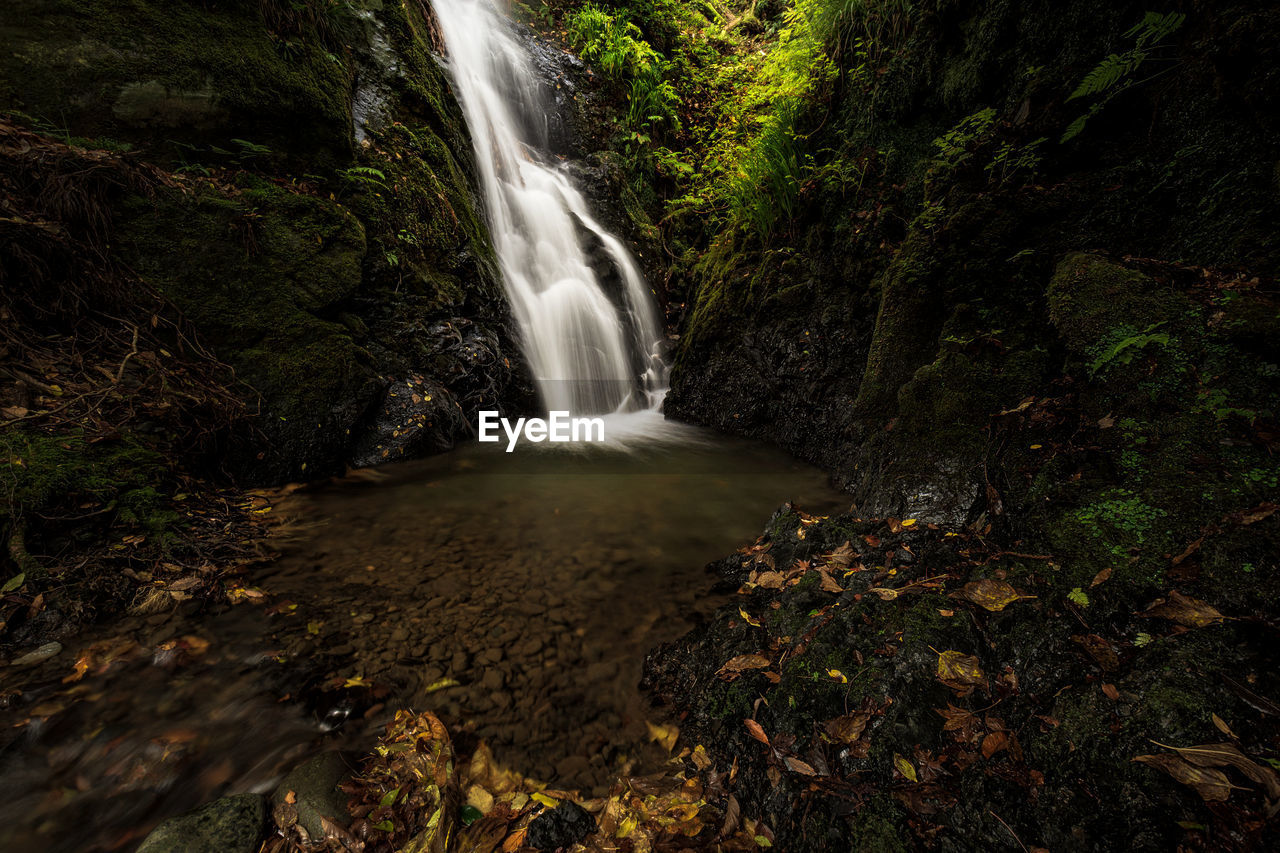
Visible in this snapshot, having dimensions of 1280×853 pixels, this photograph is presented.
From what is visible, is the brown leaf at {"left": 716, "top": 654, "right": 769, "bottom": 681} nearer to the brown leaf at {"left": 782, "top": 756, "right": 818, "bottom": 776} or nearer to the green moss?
the brown leaf at {"left": 782, "top": 756, "right": 818, "bottom": 776}

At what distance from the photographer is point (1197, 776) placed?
3.04 feet

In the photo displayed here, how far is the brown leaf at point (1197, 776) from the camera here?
0.89 meters

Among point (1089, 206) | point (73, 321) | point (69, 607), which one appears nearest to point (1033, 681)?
point (1089, 206)

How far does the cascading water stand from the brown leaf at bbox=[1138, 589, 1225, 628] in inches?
259

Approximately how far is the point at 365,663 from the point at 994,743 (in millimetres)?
2351

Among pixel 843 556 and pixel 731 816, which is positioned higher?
Answer: pixel 843 556

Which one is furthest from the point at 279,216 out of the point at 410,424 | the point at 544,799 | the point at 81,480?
the point at 544,799

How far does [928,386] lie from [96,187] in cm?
595

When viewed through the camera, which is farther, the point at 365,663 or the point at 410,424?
the point at 410,424

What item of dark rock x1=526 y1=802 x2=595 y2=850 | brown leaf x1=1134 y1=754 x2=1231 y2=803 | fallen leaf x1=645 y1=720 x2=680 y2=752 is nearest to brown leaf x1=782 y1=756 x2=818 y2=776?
fallen leaf x1=645 y1=720 x2=680 y2=752

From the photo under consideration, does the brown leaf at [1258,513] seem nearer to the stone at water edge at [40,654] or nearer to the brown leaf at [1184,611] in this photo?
the brown leaf at [1184,611]

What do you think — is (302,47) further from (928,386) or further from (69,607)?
(928,386)

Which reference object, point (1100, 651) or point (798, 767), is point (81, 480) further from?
point (1100, 651)

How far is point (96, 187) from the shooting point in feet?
10.7
